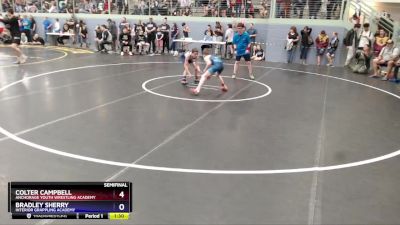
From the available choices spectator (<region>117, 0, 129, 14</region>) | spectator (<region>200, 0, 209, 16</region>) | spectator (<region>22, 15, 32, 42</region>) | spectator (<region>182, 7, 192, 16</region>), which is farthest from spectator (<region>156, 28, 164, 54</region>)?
spectator (<region>22, 15, 32, 42</region>)

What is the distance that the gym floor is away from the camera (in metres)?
4.12

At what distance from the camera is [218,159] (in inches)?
212

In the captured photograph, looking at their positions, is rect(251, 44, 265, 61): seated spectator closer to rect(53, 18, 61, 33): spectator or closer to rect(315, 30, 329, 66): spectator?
rect(315, 30, 329, 66): spectator

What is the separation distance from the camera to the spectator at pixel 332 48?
15953 millimetres

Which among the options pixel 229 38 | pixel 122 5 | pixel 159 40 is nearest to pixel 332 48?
pixel 229 38

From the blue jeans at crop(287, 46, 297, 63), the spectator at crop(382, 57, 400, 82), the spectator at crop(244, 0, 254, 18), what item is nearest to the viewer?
the spectator at crop(382, 57, 400, 82)

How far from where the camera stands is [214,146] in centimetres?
592
